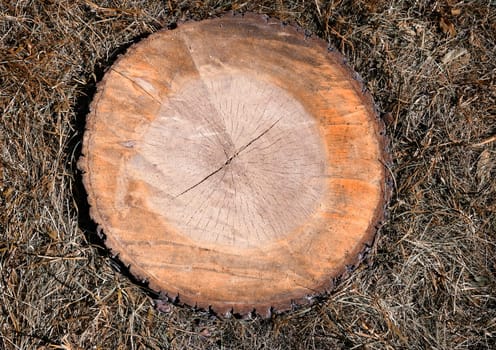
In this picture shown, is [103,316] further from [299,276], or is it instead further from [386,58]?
[386,58]

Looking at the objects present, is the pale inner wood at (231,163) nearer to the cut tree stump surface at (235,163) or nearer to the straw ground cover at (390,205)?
the cut tree stump surface at (235,163)

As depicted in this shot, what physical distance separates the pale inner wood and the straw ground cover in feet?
1.21

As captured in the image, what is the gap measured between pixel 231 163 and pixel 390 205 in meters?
0.94

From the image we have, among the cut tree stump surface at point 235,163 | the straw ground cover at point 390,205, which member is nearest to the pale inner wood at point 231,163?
the cut tree stump surface at point 235,163

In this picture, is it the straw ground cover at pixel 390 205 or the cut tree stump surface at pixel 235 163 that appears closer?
the cut tree stump surface at pixel 235 163

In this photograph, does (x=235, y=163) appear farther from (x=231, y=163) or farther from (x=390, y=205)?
(x=390, y=205)

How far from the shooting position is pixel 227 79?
2232mm

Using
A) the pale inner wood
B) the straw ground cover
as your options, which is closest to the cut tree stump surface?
the pale inner wood

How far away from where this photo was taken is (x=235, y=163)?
6.95ft

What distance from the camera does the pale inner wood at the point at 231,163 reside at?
2.06m

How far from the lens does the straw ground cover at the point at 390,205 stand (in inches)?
89.7

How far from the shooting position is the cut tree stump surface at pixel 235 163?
2033mm

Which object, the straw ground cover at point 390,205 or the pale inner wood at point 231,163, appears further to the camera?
the straw ground cover at point 390,205

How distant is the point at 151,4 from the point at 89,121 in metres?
0.87
